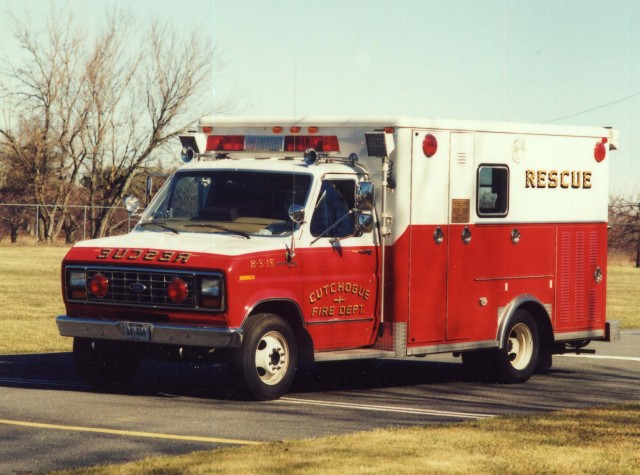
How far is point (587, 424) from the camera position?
10.9 metres

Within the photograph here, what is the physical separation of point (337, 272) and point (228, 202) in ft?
4.25

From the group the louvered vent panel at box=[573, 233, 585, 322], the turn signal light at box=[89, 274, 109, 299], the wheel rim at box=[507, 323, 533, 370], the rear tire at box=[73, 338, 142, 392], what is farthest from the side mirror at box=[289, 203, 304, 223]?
the louvered vent panel at box=[573, 233, 585, 322]

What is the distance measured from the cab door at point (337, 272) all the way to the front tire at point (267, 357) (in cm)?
39

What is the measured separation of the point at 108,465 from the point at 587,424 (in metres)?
4.08

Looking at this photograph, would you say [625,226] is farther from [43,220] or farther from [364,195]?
[364,195]

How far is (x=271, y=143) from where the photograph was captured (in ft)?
46.6

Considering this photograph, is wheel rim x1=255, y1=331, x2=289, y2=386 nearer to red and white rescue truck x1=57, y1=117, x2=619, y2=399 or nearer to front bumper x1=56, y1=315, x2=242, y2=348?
red and white rescue truck x1=57, y1=117, x2=619, y2=399

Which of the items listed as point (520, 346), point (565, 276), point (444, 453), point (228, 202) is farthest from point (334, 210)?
point (444, 453)

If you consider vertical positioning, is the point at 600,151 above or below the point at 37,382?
above

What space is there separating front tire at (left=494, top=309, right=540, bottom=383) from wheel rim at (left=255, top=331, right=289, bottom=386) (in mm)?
3230

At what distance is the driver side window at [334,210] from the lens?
13.2m

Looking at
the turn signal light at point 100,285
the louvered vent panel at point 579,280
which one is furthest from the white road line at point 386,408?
the louvered vent panel at point 579,280

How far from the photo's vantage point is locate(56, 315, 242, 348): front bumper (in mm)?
11992

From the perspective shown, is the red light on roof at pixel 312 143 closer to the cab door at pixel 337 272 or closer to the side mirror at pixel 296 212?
the cab door at pixel 337 272
